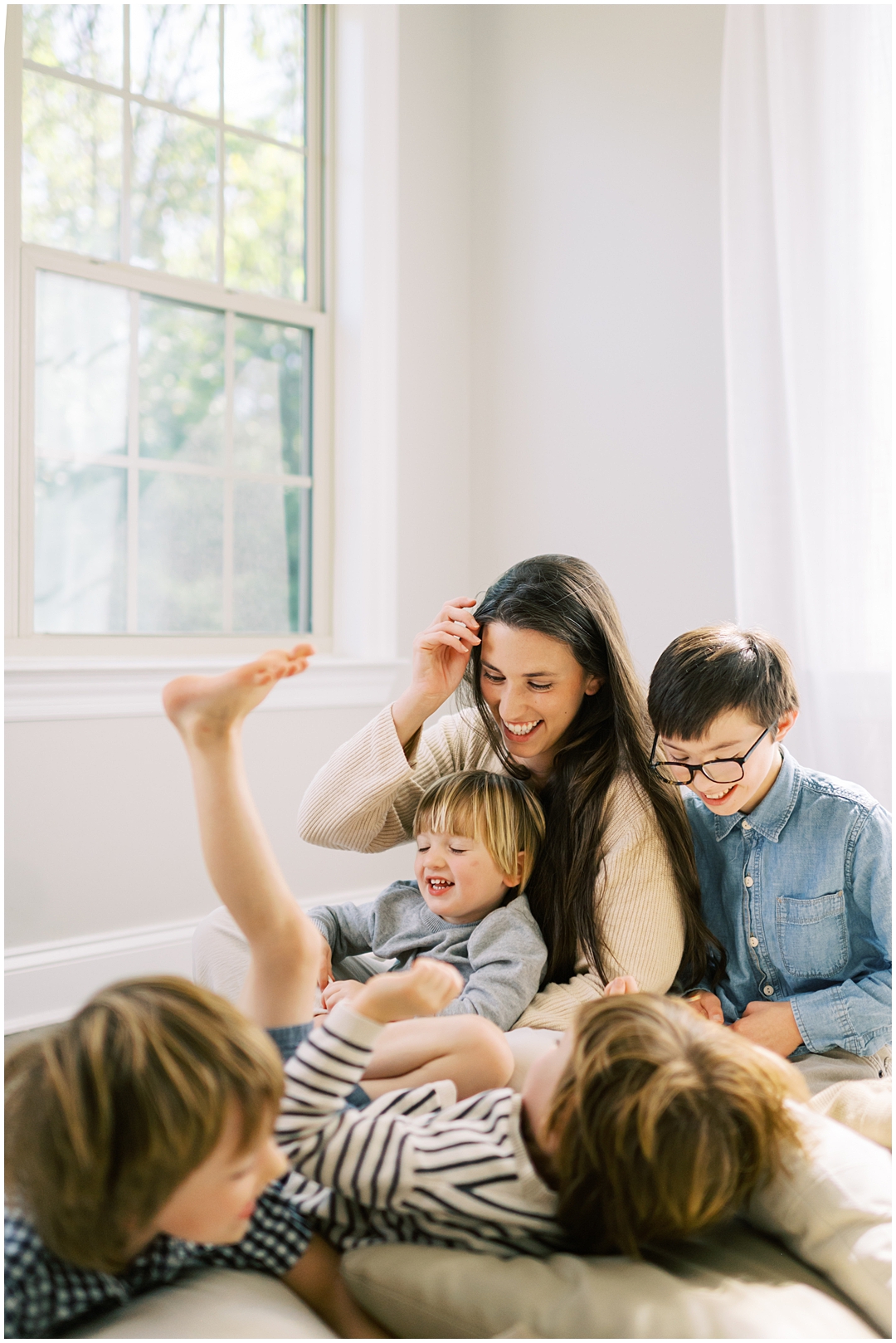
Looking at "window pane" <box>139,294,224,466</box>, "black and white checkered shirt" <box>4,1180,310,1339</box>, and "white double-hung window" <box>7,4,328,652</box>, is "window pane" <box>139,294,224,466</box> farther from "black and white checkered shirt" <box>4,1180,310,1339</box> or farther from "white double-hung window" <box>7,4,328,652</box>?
"black and white checkered shirt" <box>4,1180,310,1339</box>

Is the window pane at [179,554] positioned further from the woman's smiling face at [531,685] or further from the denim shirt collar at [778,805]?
the denim shirt collar at [778,805]

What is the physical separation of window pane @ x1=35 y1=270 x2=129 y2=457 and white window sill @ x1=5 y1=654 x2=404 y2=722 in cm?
54

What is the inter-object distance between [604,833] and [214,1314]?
2.57ft

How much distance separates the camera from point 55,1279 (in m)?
0.74

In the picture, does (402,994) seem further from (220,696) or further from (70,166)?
(70,166)

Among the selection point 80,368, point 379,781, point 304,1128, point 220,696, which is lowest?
point 304,1128

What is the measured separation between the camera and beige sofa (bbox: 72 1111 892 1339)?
74 centimetres

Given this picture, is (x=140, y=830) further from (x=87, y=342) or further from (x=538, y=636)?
(x=538, y=636)

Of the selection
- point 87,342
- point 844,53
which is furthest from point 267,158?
point 844,53

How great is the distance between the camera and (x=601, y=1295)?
2.44 feet

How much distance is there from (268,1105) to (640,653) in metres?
2.20

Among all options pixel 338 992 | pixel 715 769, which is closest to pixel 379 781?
pixel 338 992

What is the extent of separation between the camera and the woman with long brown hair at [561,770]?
1.33m

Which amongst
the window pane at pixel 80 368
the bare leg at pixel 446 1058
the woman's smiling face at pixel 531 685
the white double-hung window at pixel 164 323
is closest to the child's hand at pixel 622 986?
the bare leg at pixel 446 1058
